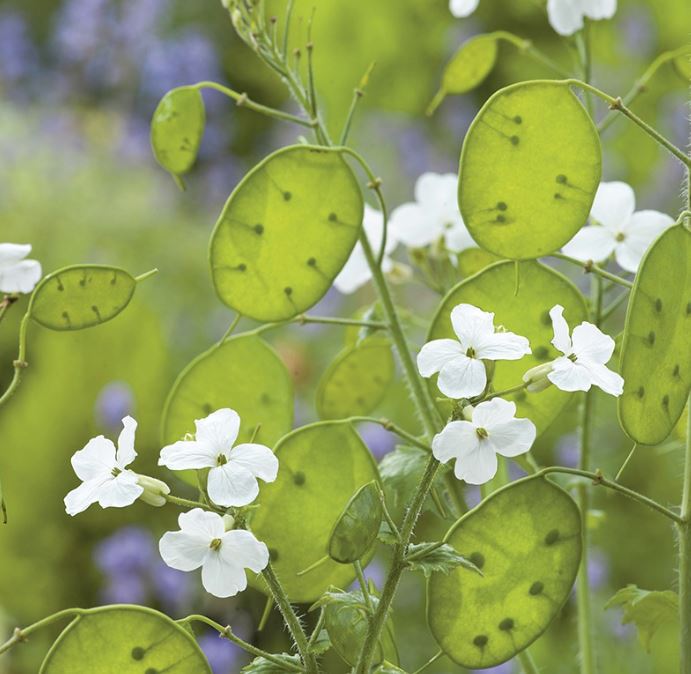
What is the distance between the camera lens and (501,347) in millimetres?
221

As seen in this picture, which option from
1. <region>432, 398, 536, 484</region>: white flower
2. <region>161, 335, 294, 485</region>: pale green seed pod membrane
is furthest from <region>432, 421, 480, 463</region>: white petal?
<region>161, 335, 294, 485</region>: pale green seed pod membrane

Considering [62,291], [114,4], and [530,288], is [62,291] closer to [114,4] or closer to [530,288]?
[530,288]

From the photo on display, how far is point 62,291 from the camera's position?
262 mm

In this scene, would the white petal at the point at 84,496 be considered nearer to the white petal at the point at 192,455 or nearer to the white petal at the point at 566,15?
the white petal at the point at 192,455

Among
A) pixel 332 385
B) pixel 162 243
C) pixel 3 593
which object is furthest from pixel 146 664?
pixel 162 243

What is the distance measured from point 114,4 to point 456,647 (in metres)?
2.32

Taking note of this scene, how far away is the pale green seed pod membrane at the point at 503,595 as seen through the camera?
242mm

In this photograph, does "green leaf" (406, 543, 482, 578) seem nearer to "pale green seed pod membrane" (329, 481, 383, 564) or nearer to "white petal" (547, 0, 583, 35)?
"pale green seed pod membrane" (329, 481, 383, 564)

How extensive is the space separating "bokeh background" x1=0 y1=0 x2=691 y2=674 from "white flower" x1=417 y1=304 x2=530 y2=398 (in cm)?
41

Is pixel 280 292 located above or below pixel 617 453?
above

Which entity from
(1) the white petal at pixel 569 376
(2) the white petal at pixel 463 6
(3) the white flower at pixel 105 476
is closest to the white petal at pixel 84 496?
(3) the white flower at pixel 105 476

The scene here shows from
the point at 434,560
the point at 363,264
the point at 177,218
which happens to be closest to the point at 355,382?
the point at 363,264

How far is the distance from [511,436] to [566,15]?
19cm

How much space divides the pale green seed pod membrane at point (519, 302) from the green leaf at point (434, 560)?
59 mm
